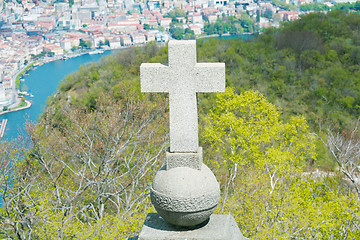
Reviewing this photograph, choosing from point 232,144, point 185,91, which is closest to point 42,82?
point 232,144

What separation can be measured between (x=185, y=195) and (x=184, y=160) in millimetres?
403

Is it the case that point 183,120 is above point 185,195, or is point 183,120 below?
above

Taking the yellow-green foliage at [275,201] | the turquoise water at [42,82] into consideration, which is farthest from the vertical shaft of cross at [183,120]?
the turquoise water at [42,82]

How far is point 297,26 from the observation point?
→ 5575 cm

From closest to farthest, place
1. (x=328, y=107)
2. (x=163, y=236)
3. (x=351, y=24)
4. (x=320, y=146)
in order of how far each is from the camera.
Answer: (x=163, y=236) → (x=320, y=146) → (x=328, y=107) → (x=351, y=24)

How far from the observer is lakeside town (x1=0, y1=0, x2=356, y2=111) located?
10250 centimetres

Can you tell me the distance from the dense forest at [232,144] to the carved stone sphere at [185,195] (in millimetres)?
5069

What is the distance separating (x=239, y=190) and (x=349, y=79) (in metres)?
31.0

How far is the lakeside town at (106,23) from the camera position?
10250cm

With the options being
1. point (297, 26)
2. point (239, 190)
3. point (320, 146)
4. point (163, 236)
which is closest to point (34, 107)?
point (297, 26)

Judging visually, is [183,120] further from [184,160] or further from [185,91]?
[184,160]

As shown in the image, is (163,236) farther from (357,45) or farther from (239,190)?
(357,45)

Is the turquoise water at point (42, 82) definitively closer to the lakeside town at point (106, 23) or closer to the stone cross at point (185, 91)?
the lakeside town at point (106, 23)

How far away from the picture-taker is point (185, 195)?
4.41 m
